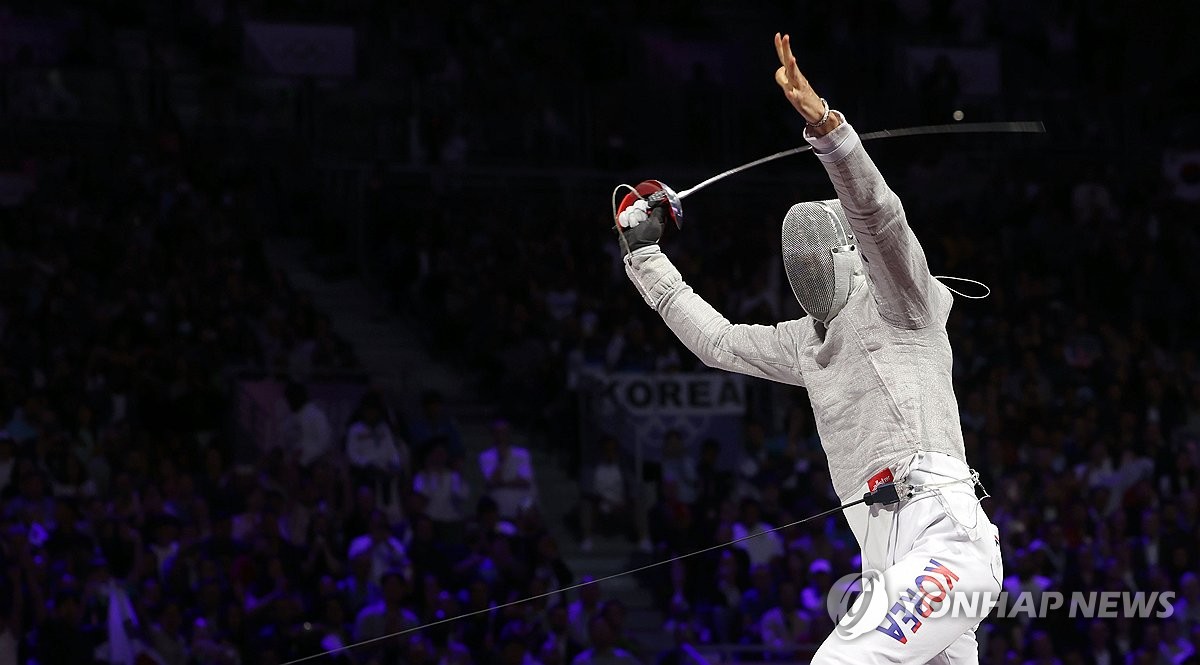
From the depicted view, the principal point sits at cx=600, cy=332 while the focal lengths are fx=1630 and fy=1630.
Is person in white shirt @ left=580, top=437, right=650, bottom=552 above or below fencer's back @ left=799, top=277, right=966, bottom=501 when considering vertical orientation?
below

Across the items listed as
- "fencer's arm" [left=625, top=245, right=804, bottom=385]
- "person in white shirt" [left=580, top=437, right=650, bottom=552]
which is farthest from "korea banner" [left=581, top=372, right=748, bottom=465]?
"fencer's arm" [left=625, top=245, right=804, bottom=385]

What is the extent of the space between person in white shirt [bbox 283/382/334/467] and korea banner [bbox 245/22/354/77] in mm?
4703

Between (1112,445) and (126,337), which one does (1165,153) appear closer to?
(1112,445)

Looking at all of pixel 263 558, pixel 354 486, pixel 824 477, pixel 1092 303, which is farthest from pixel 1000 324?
pixel 263 558

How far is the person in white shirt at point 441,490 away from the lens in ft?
29.1

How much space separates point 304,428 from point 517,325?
2.02 metres

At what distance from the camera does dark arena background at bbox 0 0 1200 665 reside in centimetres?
805

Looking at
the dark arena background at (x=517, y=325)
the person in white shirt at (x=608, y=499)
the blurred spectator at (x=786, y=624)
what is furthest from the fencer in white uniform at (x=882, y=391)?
the person in white shirt at (x=608, y=499)

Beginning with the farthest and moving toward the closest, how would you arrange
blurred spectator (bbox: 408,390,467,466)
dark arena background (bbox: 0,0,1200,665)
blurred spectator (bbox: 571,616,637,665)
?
1. blurred spectator (bbox: 408,390,467,466)
2. dark arena background (bbox: 0,0,1200,665)
3. blurred spectator (bbox: 571,616,637,665)

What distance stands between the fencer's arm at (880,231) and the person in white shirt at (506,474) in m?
5.95

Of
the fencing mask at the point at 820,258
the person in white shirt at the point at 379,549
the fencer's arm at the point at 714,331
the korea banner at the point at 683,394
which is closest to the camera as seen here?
the fencing mask at the point at 820,258

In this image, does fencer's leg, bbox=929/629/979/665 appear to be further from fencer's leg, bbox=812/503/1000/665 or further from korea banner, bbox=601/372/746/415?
→ korea banner, bbox=601/372/746/415

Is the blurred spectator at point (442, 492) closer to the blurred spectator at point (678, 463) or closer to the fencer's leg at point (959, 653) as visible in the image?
the blurred spectator at point (678, 463)

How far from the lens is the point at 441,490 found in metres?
8.95
